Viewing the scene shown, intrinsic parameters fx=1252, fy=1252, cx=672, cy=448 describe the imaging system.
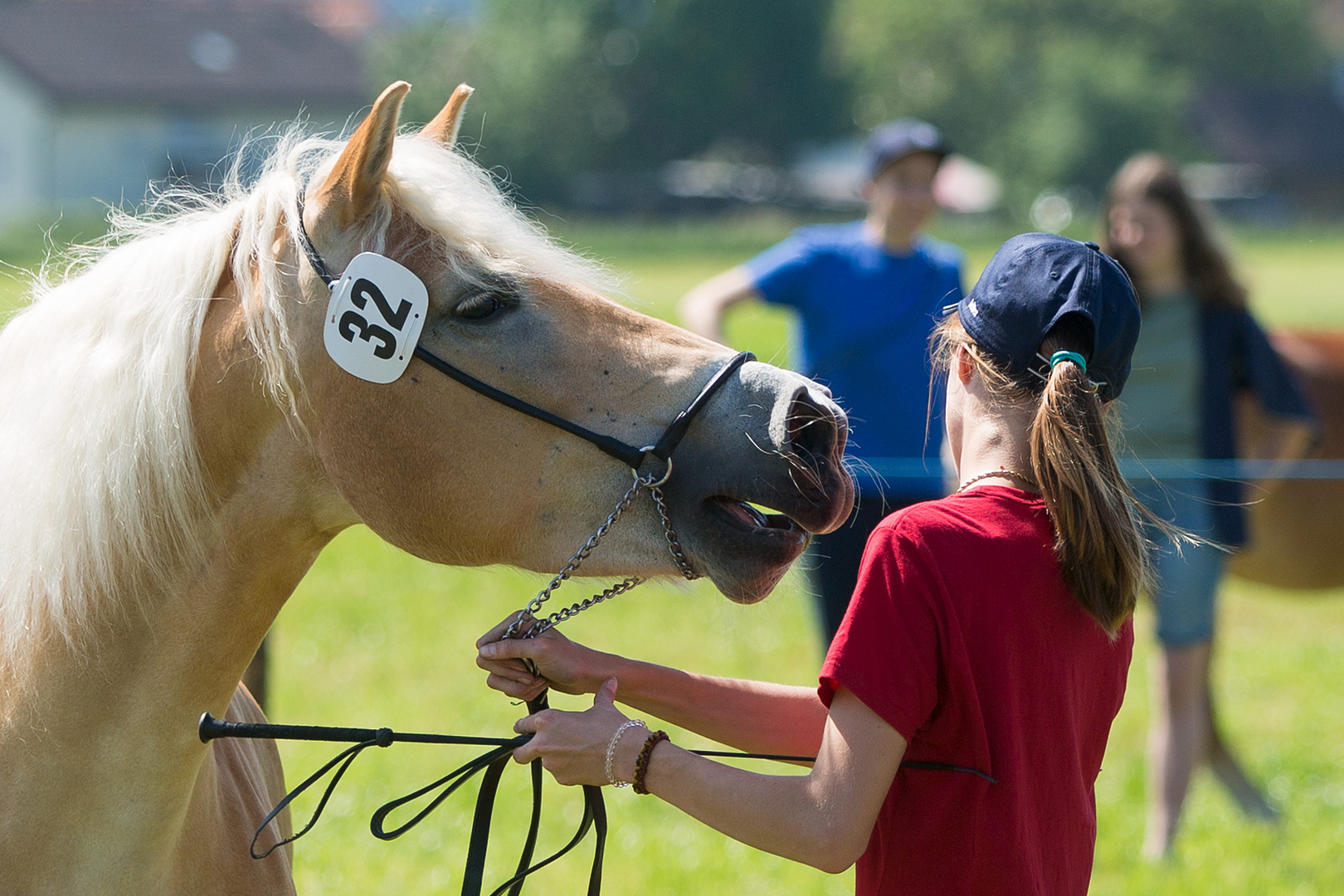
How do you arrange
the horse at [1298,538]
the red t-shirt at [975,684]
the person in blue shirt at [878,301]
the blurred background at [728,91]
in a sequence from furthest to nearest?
the blurred background at [728,91] → the horse at [1298,538] → the person in blue shirt at [878,301] → the red t-shirt at [975,684]

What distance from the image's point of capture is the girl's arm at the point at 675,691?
1.59 metres

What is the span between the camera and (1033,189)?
50.3 meters

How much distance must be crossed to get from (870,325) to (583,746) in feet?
8.32

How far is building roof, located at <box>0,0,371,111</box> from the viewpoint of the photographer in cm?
4528

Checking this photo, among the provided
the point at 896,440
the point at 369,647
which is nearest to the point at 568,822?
the point at 896,440

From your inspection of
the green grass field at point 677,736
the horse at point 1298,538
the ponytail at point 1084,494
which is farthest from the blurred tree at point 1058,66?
the ponytail at point 1084,494

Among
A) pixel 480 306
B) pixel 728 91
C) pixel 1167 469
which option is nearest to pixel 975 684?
pixel 480 306

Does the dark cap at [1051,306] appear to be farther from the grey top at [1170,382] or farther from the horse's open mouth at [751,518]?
the grey top at [1170,382]

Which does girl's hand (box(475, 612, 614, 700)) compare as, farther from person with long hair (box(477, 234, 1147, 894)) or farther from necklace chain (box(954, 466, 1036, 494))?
necklace chain (box(954, 466, 1036, 494))

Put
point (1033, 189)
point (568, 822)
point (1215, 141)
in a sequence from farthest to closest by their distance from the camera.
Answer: point (1215, 141) → point (1033, 189) → point (568, 822)

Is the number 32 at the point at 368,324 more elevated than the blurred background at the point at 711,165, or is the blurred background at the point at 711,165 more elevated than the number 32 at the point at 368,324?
the number 32 at the point at 368,324

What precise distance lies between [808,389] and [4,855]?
1119mm

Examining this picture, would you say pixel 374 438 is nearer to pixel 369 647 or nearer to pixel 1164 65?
pixel 369 647

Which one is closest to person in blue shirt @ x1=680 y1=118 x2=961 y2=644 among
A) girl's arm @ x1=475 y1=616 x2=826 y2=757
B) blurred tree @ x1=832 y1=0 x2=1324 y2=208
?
girl's arm @ x1=475 y1=616 x2=826 y2=757
